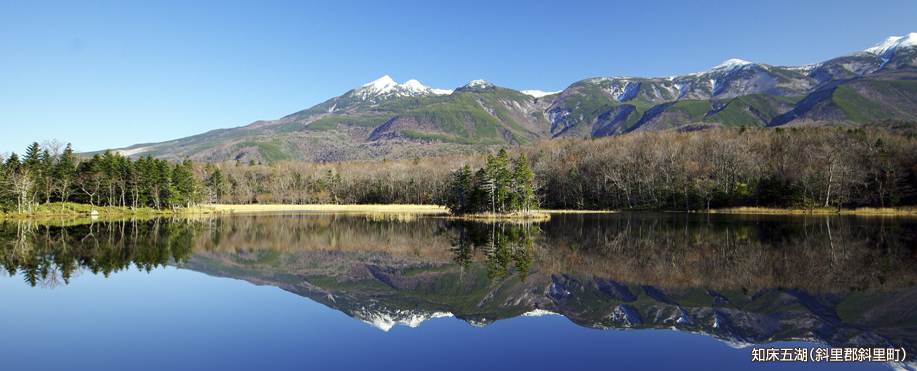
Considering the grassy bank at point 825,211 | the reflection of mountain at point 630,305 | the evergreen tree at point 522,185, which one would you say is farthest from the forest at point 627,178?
the reflection of mountain at point 630,305

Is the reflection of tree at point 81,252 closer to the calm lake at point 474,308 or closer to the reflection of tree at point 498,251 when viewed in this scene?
the calm lake at point 474,308

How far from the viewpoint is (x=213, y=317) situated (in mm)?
14031

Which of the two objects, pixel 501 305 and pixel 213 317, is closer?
pixel 213 317

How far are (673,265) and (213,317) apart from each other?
761 inches

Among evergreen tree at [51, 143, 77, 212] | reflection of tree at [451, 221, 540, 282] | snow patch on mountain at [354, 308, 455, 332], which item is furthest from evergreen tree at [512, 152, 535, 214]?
evergreen tree at [51, 143, 77, 212]

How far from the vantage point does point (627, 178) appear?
276 ft

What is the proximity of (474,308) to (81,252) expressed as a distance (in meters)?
25.7

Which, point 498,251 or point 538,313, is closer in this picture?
point 538,313

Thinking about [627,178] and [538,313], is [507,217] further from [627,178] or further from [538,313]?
[538,313]

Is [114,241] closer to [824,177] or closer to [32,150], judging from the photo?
[32,150]

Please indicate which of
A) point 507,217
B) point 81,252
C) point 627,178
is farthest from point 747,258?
point 627,178

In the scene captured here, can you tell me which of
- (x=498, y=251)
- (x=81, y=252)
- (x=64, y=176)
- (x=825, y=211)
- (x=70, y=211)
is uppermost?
(x=64, y=176)

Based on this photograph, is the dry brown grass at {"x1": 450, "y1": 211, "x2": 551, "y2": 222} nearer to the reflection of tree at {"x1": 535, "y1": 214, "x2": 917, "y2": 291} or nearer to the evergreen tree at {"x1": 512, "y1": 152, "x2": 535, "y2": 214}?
the evergreen tree at {"x1": 512, "y1": 152, "x2": 535, "y2": 214}

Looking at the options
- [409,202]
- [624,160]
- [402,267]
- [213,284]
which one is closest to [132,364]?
[213,284]
